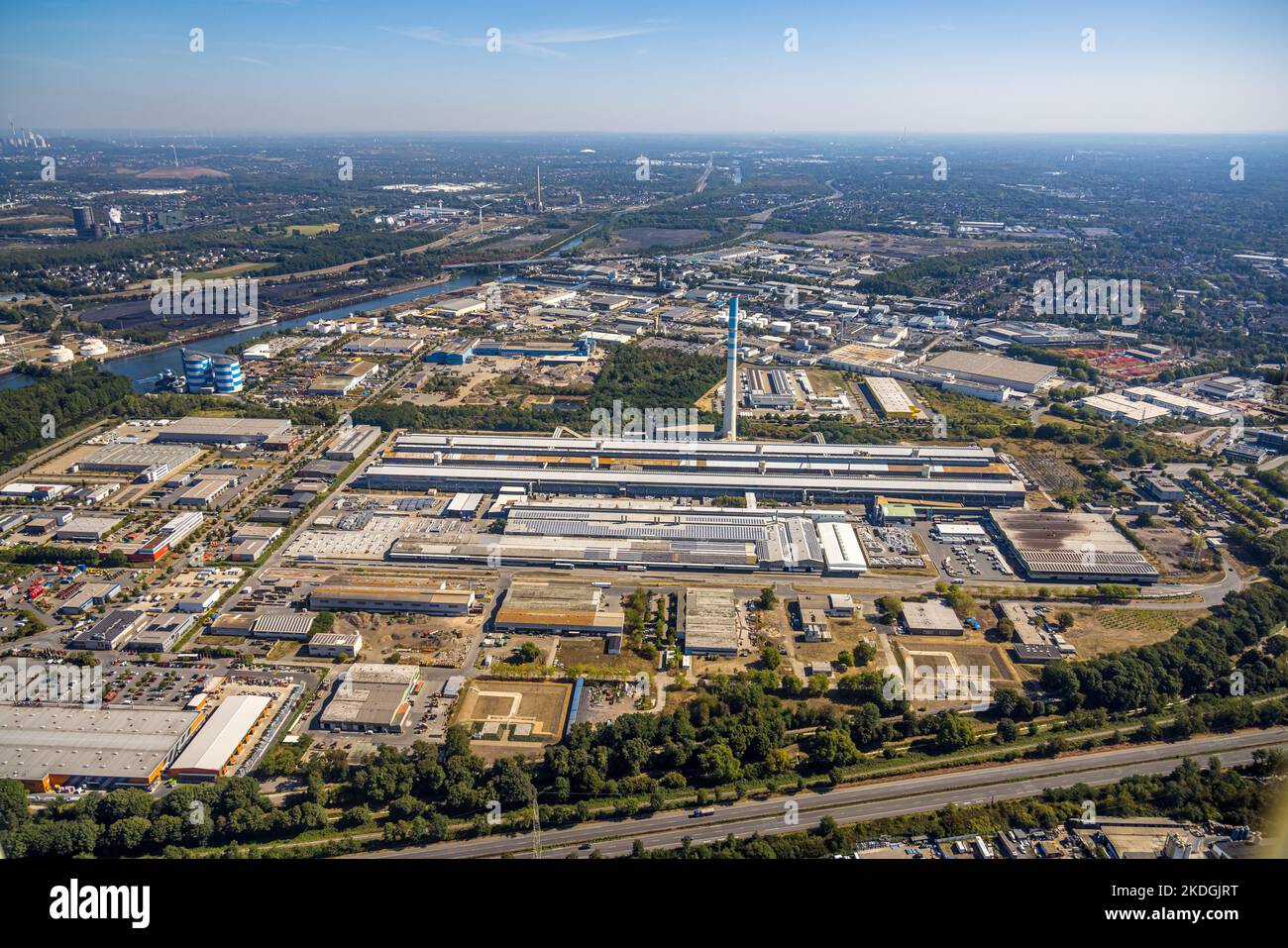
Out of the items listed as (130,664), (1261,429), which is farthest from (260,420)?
(1261,429)

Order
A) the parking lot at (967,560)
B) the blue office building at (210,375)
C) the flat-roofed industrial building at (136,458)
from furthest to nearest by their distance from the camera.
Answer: the blue office building at (210,375) < the flat-roofed industrial building at (136,458) < the parking lot at (967,560)

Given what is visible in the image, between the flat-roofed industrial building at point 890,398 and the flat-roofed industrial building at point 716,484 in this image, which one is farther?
the flat-roofed industrial building at point 890,398

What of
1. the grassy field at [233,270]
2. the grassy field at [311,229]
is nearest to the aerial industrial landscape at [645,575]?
the grassy field at [233,270]

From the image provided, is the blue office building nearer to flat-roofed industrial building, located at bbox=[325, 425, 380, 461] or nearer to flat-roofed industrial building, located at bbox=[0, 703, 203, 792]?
flat-roofed industrial building, located at bbox=[325, 425, 380, 461]

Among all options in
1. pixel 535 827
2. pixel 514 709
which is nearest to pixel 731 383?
pixel 514 709

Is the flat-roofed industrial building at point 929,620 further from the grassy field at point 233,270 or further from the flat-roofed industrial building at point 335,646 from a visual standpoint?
the grassy field at point 233,270

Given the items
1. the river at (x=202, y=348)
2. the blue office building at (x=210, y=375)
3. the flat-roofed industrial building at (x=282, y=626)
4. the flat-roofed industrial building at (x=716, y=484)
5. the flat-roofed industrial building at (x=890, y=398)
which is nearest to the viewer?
the flat-roofed industrial building at (x=282, y=626)
